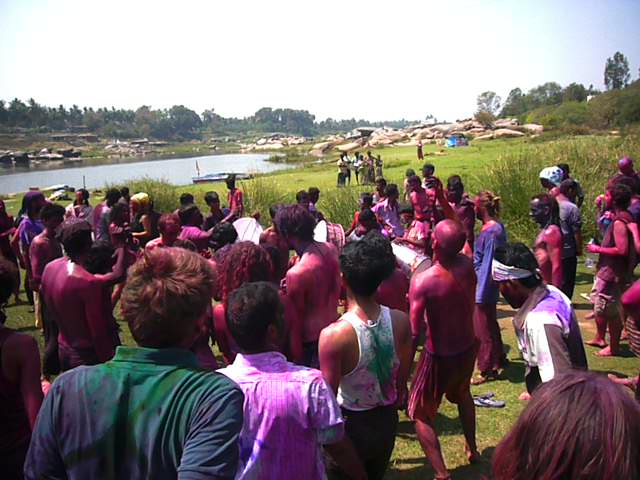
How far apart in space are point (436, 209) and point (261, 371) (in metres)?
5.62

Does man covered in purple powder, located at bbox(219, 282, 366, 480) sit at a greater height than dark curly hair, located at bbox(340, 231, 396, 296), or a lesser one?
lesser

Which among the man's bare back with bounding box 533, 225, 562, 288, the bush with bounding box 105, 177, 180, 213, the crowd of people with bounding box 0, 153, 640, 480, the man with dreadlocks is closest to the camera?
the crowd of people with bounding box 0, 153, 640, 480

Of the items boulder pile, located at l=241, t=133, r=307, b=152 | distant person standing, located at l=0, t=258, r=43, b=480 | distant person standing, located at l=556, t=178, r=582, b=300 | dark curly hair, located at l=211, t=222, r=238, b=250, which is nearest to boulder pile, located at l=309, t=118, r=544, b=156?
boulder pile, located at l=241, t=133, r=307, b=152

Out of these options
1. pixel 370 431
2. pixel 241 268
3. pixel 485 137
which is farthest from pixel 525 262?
pixel 485 137

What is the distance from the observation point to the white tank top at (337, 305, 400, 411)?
2.85m

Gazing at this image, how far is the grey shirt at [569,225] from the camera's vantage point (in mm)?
6129

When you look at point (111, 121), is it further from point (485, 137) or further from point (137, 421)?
point (137, 421)

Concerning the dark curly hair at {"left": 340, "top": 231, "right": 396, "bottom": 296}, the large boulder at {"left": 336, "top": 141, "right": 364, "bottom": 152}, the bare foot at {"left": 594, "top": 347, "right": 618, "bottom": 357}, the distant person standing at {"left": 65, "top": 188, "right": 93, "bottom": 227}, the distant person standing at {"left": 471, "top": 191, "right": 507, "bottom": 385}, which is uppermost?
the large boulder at {"left": 336, "top": 141, "right": 364, "bottom": 152}

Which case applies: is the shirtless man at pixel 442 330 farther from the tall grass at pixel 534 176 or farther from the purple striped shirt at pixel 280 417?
the tall grass at pixel 534 176

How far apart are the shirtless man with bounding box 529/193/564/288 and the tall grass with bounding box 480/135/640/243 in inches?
239

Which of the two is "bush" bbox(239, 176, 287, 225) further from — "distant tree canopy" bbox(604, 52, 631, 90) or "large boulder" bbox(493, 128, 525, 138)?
"distant tree canopy" bbox(604, 52, 631, 90)

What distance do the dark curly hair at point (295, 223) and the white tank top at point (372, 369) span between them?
49.0 inches

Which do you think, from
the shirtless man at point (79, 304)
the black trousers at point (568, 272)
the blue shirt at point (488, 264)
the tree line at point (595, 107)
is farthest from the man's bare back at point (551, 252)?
the tree line at point (595, 107)

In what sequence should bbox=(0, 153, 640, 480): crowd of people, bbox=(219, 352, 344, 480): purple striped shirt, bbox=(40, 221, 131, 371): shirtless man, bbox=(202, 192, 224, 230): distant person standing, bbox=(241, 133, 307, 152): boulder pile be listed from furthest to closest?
bbox=(241, 133, 307, 152): boulder pile → bbox=(202, 192, 224, 230): distant person standing → bbox=(40, 221, 131, 371): shirtless man → bbox=(219, 352, 344, 480): purple striped shirt → bbox=(0, 153, 640, 480): crowd of people
